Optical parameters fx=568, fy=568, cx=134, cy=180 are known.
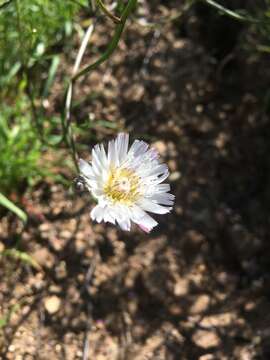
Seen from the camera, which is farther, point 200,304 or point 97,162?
point 200,304

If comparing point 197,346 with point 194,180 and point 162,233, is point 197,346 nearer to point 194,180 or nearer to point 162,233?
point 162,233

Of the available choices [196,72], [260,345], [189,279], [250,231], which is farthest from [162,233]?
[196,72]

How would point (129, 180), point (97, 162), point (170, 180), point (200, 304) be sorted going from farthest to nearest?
point (170, 180) → point (200, 304) → point (129, 180) → point (97, 162)

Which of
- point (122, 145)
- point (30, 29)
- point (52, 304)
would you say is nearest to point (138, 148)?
point (122, 145)

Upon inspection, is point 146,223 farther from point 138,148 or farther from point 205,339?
point 205,339

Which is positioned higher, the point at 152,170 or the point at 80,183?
the point at 152,170

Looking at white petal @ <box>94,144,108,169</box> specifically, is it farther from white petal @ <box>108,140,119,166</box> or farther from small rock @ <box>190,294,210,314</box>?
small rock @ <box>190,294,210,314</box>

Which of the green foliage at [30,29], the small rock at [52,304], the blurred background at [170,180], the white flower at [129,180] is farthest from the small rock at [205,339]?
the green foliage at [30,29]

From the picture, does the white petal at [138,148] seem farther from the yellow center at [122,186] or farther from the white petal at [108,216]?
the white petal at [108,216]
